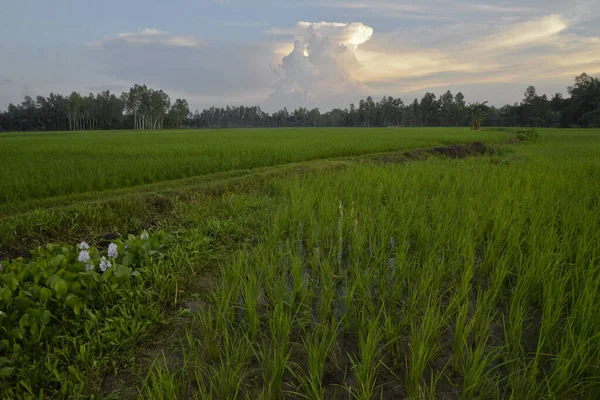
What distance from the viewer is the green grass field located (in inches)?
72.7

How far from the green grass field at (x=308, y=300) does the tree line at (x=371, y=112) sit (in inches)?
1560

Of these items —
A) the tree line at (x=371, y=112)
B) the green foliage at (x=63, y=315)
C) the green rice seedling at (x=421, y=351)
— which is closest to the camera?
the green rice seedling at (x=421, y=351)

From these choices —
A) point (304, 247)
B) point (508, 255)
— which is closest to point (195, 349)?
point (304, 247)

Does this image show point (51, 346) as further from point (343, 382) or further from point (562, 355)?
point (562, 355)

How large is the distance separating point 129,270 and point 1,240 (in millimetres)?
2347

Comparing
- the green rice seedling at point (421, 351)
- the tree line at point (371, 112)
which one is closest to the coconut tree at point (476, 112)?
the tree line at point (371, 112)

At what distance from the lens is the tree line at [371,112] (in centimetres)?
5116

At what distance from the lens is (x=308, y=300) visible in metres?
2.58

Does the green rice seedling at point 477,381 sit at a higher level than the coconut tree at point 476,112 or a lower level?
lower

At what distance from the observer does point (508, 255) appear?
9.78 ft

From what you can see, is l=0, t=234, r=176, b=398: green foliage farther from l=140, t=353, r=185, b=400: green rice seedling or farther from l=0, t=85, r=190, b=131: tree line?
l=0, t=85, r=190, b=131: tree line

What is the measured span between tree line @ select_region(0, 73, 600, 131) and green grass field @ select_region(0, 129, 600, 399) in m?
39.6

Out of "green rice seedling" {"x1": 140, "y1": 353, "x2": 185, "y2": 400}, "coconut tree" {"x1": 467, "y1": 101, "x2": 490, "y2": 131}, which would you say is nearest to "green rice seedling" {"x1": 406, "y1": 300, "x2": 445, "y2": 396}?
"green rice seedling" {"x1": 140, "y1": 353, "x2": 185, "y2": 400}

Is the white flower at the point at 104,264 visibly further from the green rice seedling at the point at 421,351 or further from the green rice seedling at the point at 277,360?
the green rice seedling at the point at 421,351
